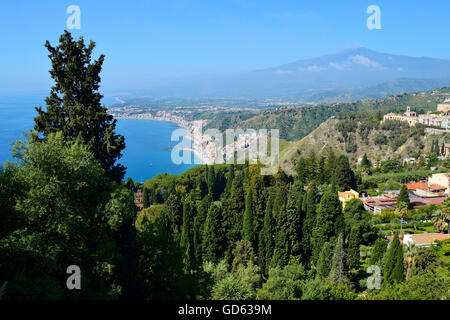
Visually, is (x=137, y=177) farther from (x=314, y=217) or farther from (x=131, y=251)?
(x=131, y=251)

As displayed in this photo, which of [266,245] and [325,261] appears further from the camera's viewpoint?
[266,245]

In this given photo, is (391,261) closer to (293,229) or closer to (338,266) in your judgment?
(338,266)

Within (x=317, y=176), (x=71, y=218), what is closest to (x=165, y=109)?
(x=317, y=176)

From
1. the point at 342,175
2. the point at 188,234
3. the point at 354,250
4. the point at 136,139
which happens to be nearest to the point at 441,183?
the point at 342,175

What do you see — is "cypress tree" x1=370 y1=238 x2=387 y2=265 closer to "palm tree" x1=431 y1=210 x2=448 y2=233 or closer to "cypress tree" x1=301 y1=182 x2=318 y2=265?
"cypress tree" x1=301 y1=182 x2=318 y2=265

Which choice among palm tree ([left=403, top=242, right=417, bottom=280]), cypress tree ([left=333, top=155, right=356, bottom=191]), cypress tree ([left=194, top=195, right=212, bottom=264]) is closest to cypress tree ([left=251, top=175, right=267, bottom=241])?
cypress tree ([left=194, top=195, right=212, bottom=264])

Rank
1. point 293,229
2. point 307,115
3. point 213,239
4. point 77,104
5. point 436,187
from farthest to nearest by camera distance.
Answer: point 307,115
point 436,187
point 213,239
point 293,229
point 77,104
